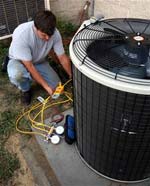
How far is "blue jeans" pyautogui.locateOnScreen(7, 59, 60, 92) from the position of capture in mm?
2496

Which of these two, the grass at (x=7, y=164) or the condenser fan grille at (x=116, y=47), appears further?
the grass at (x=7, y=164)

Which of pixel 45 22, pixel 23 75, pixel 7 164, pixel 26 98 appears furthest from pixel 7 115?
pixel 45 22

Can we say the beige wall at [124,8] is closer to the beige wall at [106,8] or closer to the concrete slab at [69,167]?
the beige wall at [106,8]

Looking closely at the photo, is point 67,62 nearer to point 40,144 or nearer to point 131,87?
point 40,144

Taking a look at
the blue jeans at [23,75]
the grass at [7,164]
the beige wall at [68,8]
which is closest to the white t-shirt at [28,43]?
the blue jeans at [23,75]

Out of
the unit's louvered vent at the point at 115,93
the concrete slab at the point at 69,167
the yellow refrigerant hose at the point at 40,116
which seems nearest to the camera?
the unit's louvered vent at the point at 115,93

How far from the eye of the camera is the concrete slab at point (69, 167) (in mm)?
1877

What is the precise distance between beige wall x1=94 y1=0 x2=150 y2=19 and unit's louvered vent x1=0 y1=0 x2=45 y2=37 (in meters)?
0.85

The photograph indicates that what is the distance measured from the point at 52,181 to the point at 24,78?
3.57 feet

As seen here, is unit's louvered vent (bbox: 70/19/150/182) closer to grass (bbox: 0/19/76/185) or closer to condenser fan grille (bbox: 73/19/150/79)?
condenser fan grille (bbox: 73/19/150/79)

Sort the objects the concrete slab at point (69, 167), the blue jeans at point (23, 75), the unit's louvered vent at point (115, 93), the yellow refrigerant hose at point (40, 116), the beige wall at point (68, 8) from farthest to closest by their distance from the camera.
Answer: the beige wall at point (68, 8)
the blue jeans at point (23, 75)
the yellow refrigerant hose at point (40, 116)
the concrete slab at point (69, 167)
the unit's louvered vent at point (115, 93)

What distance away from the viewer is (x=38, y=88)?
2.85 metres

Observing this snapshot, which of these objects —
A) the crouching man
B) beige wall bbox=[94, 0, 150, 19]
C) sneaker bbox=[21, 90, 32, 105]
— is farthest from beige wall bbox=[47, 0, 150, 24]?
sneaker bbox=[21, 90, 32, 105]

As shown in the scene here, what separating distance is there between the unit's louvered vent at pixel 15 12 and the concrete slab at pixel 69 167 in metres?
1.75
